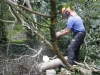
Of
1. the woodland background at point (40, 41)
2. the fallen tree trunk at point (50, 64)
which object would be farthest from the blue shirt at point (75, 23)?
the fallen tree trunk at point (50, 64)

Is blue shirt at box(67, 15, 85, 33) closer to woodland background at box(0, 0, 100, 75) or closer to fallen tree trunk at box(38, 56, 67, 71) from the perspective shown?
woodland background at box(0, 0, 100, 75)

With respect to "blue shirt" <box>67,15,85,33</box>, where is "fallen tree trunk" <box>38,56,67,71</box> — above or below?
below

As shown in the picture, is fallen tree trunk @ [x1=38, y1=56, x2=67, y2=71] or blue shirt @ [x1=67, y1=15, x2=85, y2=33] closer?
blue shirt @ [x1=67, y1=15, x2=85, y2=33]

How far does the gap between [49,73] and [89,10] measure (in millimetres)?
2669

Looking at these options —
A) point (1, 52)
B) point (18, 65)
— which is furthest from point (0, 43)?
point (18, 65)

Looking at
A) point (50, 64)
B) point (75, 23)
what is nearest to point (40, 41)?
point (50, 64)

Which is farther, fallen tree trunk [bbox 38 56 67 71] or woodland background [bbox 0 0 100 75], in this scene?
fallen tree trunk [bbox 38 56 67 71]

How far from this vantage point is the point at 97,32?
24.3ft

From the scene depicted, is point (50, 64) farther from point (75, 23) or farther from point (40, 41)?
point (75, 23)

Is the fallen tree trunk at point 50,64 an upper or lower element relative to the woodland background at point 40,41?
lower

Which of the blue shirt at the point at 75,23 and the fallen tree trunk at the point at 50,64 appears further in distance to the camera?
the fallen tree trunk at the point at 50,64

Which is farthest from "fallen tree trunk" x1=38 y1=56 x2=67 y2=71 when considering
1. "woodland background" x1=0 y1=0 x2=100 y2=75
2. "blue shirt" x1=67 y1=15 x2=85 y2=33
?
"blue shirt" x1=67 y1=15 x2=85 y2=33

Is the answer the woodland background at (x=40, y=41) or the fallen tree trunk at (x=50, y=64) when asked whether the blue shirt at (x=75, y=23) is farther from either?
the fallen tree trunk at (x=50, y=64)

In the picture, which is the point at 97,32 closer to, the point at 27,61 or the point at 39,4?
the point at 27,61
